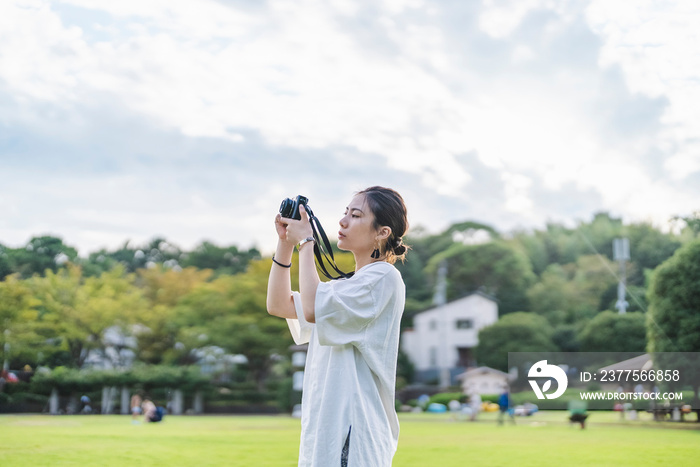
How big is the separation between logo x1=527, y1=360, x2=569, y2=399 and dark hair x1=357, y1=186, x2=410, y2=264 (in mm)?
13848

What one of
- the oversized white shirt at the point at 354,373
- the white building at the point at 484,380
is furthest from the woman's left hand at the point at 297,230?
the white building at the point at 484,380

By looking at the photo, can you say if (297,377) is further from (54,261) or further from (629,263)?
(629,263)

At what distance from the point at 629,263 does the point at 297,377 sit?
1016 centimetres

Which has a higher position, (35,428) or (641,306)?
(641,306)

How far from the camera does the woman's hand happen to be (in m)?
1.57

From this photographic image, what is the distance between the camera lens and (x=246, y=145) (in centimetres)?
2212

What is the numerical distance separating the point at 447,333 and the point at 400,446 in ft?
59.2

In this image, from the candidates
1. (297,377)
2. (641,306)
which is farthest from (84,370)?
(641,306)

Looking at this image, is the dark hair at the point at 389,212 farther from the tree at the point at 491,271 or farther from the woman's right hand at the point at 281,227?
the tree at the point at 491,271

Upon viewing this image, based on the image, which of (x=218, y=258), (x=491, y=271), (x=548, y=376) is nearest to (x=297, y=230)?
(x=548, y=376)

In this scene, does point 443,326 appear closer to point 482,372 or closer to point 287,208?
point 482,372

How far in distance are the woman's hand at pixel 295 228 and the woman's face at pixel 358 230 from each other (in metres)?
0.09

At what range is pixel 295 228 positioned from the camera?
1.57 meters

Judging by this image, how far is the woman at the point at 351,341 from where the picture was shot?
145cm
